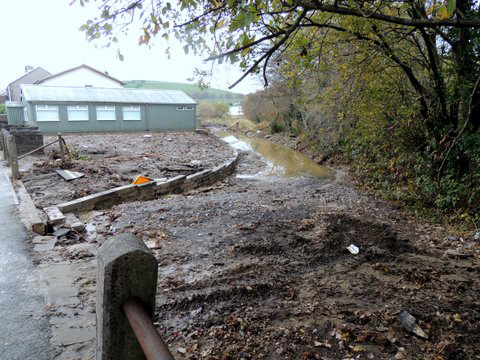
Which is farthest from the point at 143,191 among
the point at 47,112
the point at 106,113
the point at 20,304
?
the point at 106,113

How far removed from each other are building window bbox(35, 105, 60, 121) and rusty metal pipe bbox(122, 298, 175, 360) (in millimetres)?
26652

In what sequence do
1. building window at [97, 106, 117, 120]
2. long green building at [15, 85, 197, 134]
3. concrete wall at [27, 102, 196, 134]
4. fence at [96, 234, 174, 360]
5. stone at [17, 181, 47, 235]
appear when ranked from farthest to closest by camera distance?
building window at [97, 106, 117, 120] → concrete wall at [27, 102, 196, 134] → long green building at [15, 85, 197, 134] → stone at [17, 181, 47, 235] → fence at [96, 234, 174, 360]

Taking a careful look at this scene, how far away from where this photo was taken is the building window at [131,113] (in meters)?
27.7

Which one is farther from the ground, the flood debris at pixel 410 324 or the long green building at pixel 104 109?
the long green building at pixel 104 109

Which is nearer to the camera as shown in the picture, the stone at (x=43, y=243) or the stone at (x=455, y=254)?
the stone at (x=43, y=243)

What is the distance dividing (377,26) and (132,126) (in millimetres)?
24037

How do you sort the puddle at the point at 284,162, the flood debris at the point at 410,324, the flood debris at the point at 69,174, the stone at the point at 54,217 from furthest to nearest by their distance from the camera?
the puddle at the point at 284,162
the flood debris at the point at 69,174
the stone at the point at 54,217
the flood debris at the point at 410,324

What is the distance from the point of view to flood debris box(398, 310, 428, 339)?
3.23 meters

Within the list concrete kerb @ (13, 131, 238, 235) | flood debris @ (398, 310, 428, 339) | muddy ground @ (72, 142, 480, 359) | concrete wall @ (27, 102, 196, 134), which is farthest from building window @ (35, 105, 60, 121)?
flood debris @ (398, 310, 428, 339)

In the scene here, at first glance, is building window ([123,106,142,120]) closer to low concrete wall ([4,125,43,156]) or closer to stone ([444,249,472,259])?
low concrete wall ([4,125,43,156])

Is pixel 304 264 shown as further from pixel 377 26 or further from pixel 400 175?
pixel 400 175

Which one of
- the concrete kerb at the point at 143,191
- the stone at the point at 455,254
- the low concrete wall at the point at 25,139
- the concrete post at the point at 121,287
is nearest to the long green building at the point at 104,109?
the low concrete wall at the point at 25,139

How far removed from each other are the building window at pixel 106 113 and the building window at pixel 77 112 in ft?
3.17

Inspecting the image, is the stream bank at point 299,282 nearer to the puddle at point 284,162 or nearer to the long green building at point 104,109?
the puddle at point 284,162
